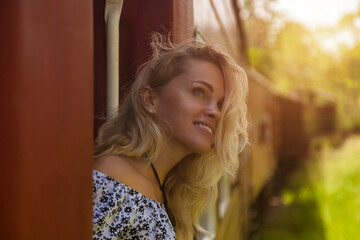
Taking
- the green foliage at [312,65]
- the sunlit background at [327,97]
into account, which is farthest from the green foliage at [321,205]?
the green foliage at [312,65]

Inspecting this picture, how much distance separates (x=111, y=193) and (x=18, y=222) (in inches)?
17.5

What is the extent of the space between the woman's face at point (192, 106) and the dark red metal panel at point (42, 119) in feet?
1.65

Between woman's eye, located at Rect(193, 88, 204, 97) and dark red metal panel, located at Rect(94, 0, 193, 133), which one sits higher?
dark red metal panel, located at Rect(94, 0, 193, 133)

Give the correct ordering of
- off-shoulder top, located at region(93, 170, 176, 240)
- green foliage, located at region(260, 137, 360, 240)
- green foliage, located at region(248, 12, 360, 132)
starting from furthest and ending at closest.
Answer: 1. green foliage, located at region(248, 12, 360, 132)
2. green foliage, located at region(260, 137, 360, 240)
3. off-shoulder top, located at region(93, 170, 176, 240)

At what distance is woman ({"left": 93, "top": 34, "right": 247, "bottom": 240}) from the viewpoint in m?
1.38

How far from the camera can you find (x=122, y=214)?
4.40 ft

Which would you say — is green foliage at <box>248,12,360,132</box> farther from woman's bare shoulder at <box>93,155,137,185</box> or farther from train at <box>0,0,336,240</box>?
train at <box>0,0,336,240</box>

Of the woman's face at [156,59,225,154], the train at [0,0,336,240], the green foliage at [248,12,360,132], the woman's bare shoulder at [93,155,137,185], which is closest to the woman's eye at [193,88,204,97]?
the woman's face at [156,59,225,154]

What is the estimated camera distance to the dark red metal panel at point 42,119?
907 millimetres

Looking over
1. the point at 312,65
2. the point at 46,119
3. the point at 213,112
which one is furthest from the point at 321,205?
the point at 312,65

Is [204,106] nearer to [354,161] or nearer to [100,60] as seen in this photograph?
[100,60]

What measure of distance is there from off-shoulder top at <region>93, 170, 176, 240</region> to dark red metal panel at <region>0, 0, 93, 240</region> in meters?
0.27

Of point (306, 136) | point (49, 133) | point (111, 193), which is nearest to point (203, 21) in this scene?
point (111, 193)

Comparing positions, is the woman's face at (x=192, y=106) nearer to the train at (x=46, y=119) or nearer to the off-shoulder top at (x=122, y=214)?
the off-shoulder top at (x=122, y=214)
